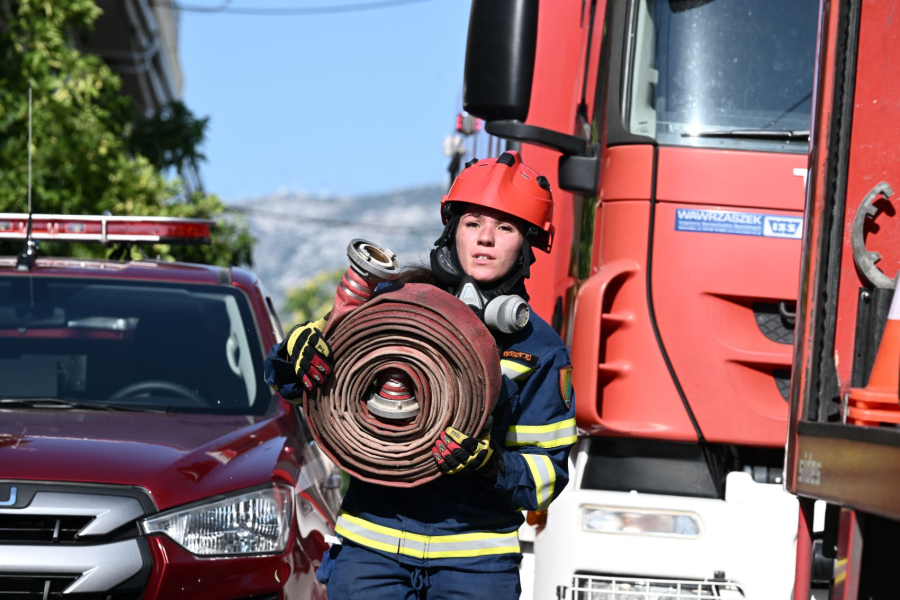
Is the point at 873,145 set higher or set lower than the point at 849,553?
higher

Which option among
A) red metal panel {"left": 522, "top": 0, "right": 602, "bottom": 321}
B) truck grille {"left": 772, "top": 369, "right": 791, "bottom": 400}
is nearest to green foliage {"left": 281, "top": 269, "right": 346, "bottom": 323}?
red metal panel {"left": 522, "top": 0, "right": 602, "bottom": 321}

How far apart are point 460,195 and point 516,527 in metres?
0.88

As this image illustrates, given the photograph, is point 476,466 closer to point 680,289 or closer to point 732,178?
point 680,289

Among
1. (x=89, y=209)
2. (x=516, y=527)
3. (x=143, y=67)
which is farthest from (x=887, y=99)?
(x=143, y=67)

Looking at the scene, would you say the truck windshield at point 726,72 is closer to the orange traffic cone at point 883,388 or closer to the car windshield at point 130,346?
the car windshield at point 130,346

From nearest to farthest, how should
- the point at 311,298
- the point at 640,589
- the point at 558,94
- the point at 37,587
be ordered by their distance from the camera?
the point at 37,587, the point at 640,589, the point at 558,94, the point at 311,298

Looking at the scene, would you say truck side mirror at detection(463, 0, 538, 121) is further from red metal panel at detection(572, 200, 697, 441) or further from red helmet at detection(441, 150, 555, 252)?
red helmet at detection(441, 150, 555, 252)

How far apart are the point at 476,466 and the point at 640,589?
1607 mm

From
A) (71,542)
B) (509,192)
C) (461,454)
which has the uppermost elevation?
(509,192)

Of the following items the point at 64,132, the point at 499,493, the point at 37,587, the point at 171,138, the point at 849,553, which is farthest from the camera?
the point at 171,138

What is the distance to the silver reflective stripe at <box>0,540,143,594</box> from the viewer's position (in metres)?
3.70

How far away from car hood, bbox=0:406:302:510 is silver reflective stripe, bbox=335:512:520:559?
988 millimetres

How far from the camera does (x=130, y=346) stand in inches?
199

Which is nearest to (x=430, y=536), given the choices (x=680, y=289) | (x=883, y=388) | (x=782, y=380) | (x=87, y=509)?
(x=883, y=388)
